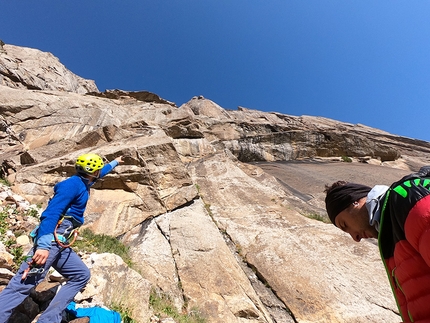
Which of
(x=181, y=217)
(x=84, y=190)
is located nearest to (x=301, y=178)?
(x=181, y=217)

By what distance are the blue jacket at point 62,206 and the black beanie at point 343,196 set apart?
3622mm

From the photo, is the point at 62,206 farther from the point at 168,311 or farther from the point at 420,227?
the point at 420,227

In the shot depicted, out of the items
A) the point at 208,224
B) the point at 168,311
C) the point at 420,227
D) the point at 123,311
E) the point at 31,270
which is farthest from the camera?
the point at 208,224

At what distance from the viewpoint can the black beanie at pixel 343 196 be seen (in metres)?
2.14

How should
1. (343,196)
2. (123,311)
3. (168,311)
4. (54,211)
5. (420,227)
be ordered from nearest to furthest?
(420,227) < (343,196) < (54,211) < (123,311) < (168,311)

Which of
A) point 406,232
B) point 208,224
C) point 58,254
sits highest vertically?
point 208,224

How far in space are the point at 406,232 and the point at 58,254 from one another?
13.6 ft

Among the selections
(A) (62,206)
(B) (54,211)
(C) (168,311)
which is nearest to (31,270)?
(B) (54,211)

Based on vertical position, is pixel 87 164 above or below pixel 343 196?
above

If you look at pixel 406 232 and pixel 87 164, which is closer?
pixel 406 232

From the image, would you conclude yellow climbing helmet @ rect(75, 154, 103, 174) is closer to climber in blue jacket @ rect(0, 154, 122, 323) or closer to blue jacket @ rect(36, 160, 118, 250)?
climber in blue jacket @ rect(0, 154, 122, 323)

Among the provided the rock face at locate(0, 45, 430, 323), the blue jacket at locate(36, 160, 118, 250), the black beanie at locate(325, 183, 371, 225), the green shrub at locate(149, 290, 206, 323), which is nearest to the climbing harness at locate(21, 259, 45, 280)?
the blue jacket at locate(36, 160, 118, 250)

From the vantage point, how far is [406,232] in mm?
1489

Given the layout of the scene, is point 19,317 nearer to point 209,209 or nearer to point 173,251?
point 173,251
